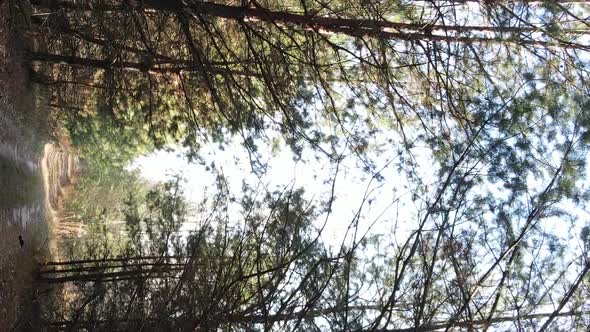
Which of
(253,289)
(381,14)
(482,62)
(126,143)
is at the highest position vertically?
(126,143)

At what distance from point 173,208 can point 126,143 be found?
26.2ft

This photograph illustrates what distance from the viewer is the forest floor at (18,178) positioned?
8570 millimetres

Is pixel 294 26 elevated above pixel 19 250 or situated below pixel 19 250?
above

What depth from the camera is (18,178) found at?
420 inches

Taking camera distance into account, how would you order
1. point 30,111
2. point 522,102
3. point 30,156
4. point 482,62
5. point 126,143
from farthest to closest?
1. point 126,143
2. point 30,156
3. point 30,111
4. point 482,62
5. point 522,102

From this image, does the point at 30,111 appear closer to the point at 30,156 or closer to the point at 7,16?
the point at 30,156

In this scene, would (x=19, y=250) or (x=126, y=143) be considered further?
(x=126, y=143)

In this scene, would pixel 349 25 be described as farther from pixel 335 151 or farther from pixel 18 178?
pixel 18 178

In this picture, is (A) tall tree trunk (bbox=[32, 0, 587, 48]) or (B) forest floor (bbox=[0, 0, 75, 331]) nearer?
(A) tall tree trunk (bbox=[32, 0, 587, 48])

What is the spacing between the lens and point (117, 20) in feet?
27.1

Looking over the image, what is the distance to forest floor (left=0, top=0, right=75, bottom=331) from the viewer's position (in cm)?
857

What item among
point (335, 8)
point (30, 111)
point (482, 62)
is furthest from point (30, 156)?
point (482, 62)

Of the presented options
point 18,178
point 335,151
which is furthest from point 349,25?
point 18,178

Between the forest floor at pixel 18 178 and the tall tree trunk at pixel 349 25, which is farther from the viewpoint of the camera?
the forest floor at pixel 18 178
